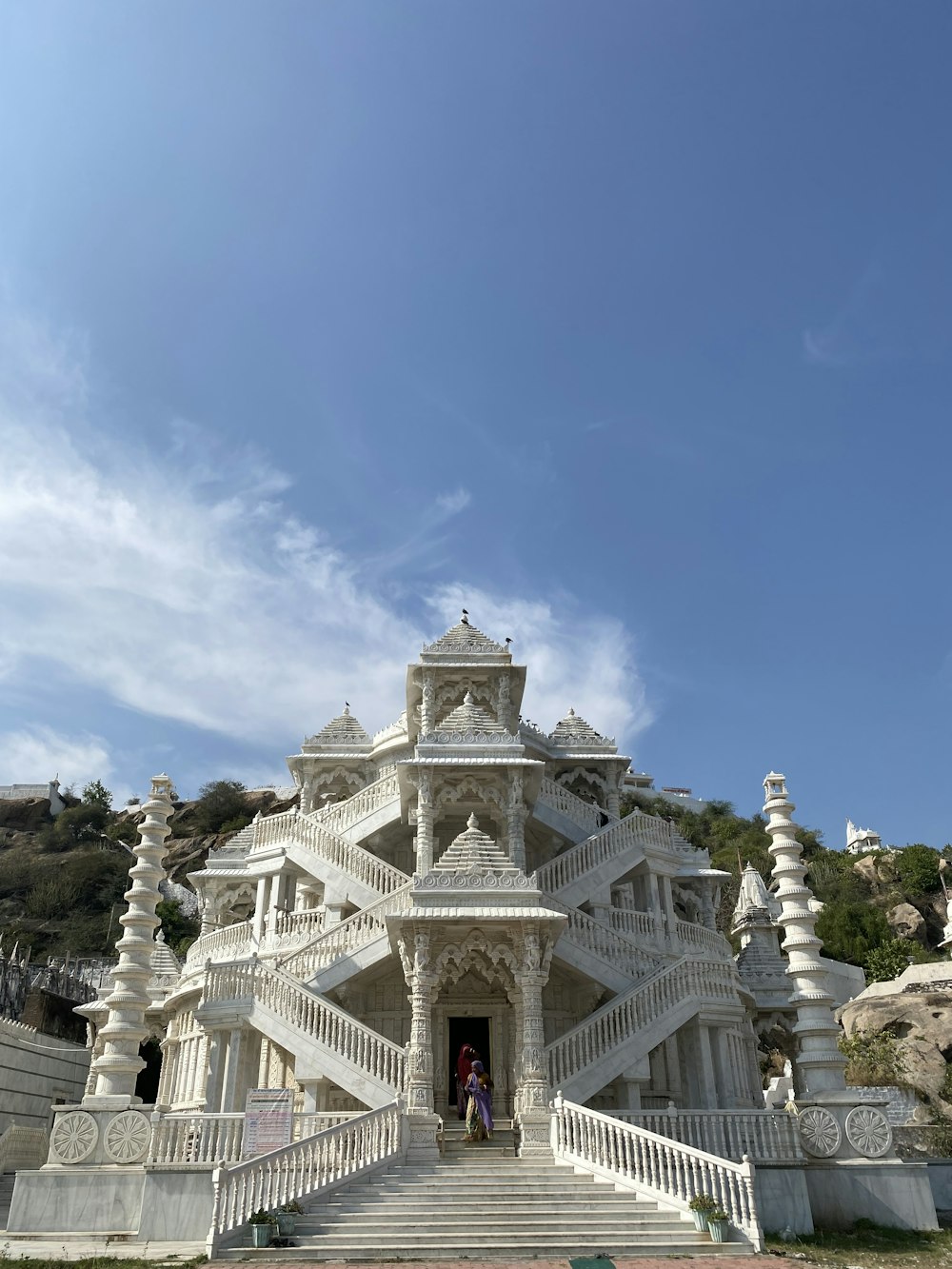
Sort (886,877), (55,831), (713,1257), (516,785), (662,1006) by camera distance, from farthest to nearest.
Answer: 1. (55,831)
2. (886,877)
3. (516,785)
4. (662,1006)
5. (713,1257)

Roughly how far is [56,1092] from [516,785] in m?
21.4

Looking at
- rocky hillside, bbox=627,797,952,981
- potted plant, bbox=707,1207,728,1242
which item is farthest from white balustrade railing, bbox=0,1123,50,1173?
rocky hillside, bbox=627,797,952,981

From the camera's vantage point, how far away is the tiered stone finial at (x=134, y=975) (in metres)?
16.4

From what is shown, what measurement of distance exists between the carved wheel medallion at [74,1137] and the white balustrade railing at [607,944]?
9.99m

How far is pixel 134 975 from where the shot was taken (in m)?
17.5

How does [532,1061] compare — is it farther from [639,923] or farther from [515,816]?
[639,923]

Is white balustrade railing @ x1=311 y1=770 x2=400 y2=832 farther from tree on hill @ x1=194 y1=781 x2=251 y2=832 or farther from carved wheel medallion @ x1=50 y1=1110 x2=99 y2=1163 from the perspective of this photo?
tree on hill @ x1=194 y1=781 x2=251 y2=832

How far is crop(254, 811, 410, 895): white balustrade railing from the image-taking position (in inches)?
908

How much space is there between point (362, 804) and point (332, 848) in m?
2.47

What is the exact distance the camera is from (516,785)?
2195cm

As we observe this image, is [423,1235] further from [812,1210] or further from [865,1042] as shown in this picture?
[865,1042]

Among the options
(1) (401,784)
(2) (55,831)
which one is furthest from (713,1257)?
(2) (55,831)

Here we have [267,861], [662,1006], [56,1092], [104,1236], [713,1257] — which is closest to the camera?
[713,1257]

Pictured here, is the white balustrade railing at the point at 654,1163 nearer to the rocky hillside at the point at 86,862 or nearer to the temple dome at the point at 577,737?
the temple dome at the point at 577,737
